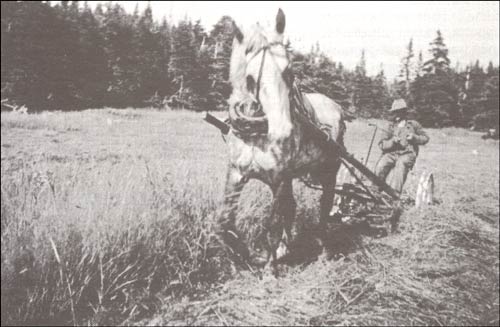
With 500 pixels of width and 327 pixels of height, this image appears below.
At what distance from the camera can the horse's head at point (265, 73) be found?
4227 millimetres

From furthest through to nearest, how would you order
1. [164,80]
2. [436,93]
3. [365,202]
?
[164,80] < [436,93] < [365,202]

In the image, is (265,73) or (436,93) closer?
(265,73)

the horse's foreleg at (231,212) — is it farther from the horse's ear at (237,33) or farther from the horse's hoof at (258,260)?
the horse's ear at (237,33)

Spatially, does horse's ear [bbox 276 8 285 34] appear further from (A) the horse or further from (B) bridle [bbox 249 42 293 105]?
(B) bridle [bbox 249 42 293 105]

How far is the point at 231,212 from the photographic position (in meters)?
5.09

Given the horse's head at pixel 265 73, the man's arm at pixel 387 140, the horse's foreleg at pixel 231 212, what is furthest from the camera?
the man's arm at pixel 387 140

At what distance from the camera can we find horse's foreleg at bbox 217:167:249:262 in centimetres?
500

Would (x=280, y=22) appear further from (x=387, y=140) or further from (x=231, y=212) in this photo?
(x=387, y=140)

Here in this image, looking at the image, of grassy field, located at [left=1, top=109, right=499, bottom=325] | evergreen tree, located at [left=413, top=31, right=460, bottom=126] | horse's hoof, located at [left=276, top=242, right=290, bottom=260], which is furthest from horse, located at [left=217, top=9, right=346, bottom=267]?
evergreen tree, located at [left=413, top=31, right=460, bottom=126]

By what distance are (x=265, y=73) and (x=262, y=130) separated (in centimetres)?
57

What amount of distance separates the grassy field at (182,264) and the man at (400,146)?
1426mm

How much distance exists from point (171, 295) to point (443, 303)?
3201mm

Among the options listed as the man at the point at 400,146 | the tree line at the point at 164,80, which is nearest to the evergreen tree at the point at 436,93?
the tree line at the point at 164,80

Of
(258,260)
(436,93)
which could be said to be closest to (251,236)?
(258,260)
